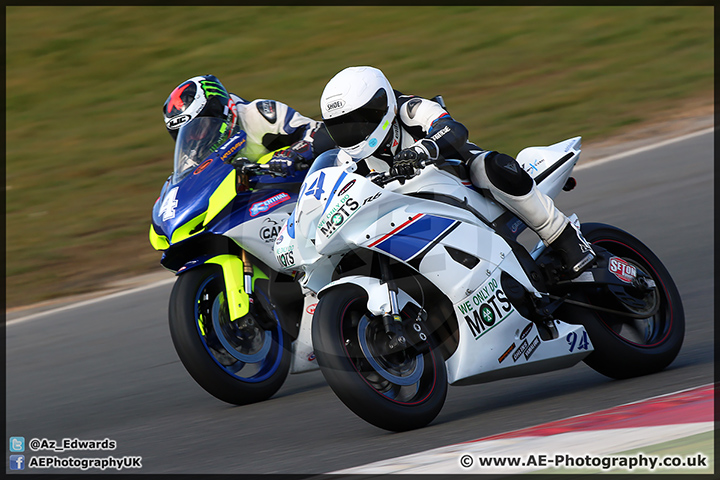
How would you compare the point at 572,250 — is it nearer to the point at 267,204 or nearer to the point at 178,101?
the point at 267,204

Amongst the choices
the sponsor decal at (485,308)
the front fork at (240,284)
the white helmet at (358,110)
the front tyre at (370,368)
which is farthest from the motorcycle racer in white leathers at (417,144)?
the front fork at (240,284)

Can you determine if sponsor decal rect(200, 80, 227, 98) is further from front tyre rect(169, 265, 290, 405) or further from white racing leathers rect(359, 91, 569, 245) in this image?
white racing leathers rect(359, 91, 569, 245)

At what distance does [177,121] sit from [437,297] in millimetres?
2235

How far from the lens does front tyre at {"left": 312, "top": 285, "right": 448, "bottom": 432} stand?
14.0ft

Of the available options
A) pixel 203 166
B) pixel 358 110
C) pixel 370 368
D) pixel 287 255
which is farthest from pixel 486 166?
pixel 203 166

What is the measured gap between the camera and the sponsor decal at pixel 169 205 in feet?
18.6

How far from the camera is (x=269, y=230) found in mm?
5883

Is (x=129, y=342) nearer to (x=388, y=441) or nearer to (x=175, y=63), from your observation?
(x=388, y=441)

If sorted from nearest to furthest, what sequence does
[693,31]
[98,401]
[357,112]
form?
[357,112]
[98,401]
[693,31]

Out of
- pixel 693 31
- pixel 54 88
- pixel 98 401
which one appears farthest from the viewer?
pixel 54 88
